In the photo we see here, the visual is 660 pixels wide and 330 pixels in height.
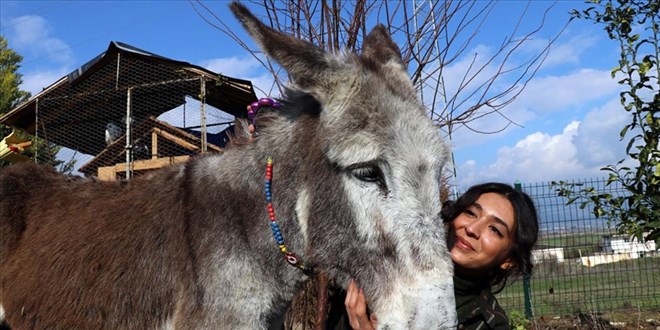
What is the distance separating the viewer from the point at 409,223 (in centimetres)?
200

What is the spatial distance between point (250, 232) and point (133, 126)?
7545mm

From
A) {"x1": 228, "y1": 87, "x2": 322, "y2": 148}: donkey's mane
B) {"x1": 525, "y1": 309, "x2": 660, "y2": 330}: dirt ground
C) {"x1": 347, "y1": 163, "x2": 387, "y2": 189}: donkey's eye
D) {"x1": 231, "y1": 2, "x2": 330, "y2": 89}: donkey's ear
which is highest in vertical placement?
{"x1": 231, "y1": 2, "x2": 330, "y2": 89}: donkey's ear

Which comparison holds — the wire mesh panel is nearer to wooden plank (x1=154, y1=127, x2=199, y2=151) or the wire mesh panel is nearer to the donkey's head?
wooden plank (x1=154, y1=127, x2=199, y2=151)

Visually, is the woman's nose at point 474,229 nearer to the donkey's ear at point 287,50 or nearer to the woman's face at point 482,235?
the woman's face at point 482,235

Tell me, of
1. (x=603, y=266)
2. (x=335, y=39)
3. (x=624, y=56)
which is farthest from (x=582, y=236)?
(x=335, y=39)

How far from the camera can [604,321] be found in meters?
7.05

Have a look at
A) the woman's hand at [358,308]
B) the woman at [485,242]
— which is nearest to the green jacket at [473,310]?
the woman at [485,242]

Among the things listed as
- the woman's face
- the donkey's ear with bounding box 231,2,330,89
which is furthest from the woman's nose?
the donkey's ear with bounding box 231,2,330,89

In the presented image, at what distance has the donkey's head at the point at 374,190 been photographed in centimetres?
195

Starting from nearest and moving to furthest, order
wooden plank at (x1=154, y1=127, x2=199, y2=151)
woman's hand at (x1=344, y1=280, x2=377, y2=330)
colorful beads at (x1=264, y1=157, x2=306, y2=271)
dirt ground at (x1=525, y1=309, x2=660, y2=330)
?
woman's hand at (x1=344, y1=280, x2=377, y2=330), colorful beads at (x1=264, y1=157, x2=306, y2=271), dirt ground at (x1=525, y1=309, x2=660, y2=330), wooden plank at (x1=154, y1=127, x2=199, y2=151)

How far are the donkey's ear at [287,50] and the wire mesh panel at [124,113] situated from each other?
572 centimetres

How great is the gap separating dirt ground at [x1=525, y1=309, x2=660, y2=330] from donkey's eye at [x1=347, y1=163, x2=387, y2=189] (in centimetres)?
568

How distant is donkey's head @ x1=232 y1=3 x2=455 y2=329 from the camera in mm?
1954

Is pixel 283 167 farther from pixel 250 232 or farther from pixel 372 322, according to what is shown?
pixel 372 322
